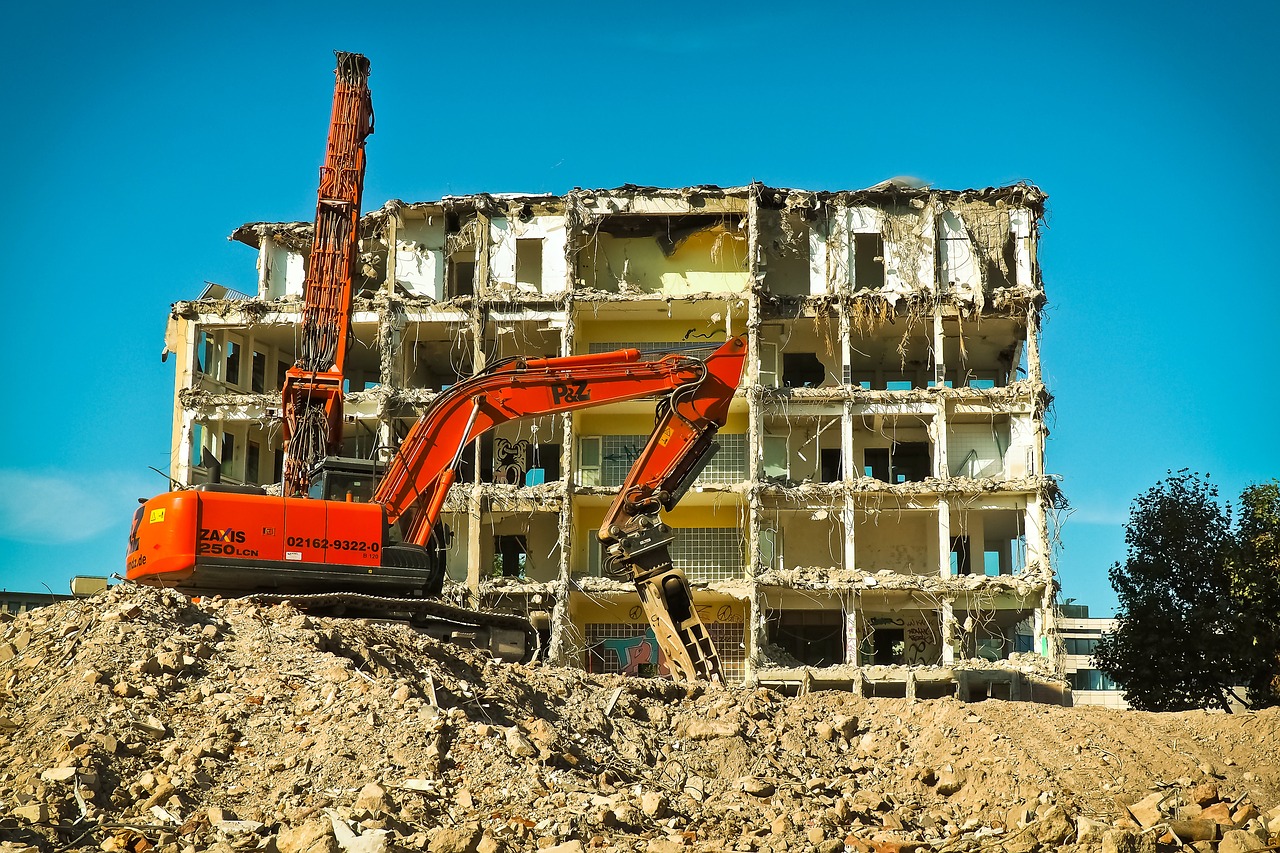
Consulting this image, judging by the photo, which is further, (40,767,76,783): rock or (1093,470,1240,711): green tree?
(1093,470,1240,711): green tree

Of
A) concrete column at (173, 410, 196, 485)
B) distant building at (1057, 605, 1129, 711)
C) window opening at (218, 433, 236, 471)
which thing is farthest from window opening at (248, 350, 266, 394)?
distant building at (1057, 605, 1129, 711)

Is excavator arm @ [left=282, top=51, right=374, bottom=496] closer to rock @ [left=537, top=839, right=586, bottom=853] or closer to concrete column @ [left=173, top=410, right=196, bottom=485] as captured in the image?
concrete column @ [left=173, top=410, right=196, bottom=485]

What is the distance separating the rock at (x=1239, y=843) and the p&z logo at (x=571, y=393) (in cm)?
1133

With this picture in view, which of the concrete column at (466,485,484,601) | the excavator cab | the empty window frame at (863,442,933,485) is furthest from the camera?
the empty window frame at (863,442,933,485)

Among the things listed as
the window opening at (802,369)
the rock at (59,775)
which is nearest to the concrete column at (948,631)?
the window opening at (802,369)

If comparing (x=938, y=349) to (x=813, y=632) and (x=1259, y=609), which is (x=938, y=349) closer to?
(x=813, y=632)

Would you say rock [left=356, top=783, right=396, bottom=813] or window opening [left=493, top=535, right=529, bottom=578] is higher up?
window opening [left=493, top=535, right=529, bottom=578]

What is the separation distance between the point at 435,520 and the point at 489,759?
775 cm

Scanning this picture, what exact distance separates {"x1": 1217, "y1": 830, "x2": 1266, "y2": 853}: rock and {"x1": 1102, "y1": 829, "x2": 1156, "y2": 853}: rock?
2.37ft

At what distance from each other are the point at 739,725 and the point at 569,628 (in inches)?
847

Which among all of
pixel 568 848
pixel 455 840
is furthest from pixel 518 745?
pixel 568 848

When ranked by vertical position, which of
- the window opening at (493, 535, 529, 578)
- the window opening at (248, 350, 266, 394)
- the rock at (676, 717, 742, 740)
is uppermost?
the window opening at (248, 350, 266, 394)

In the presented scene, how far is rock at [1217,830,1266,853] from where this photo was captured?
13297 mm

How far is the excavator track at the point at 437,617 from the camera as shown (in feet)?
61.7
